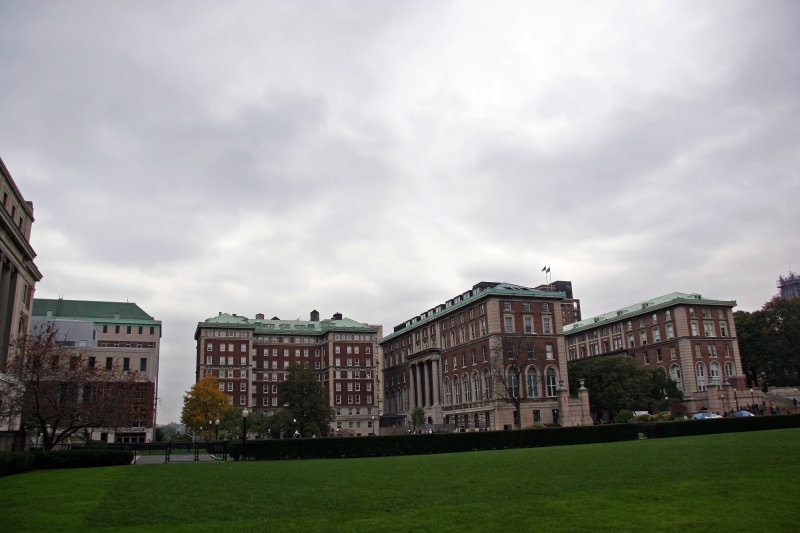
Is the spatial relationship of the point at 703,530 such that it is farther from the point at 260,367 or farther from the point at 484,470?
the point at 260,367

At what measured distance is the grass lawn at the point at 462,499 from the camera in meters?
13.0

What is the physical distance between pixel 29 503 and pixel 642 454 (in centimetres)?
2334

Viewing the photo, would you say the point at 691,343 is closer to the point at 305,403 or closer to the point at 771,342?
the point at 771,342

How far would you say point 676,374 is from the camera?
106 metres

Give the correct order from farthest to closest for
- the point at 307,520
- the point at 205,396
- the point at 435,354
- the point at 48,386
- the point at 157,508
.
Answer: the point at 435,354 < the point at 205,396 < the point at 48,386 < the point at 157,508 < the point at 307,520

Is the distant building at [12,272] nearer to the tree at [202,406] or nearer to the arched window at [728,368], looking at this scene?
the tree at [202,406]

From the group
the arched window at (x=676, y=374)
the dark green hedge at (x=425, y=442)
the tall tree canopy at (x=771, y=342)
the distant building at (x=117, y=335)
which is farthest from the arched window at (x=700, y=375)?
the distant building at (x=117, y=335)

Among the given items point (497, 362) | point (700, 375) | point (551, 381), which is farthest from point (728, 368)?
point (497, 362)

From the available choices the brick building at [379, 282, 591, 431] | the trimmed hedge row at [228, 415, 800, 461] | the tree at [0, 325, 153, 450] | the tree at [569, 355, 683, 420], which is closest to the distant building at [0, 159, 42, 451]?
the tree at [0, 325, 153, 450]

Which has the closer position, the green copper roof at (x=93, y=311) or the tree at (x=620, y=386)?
the tree at (x=620, y=386)

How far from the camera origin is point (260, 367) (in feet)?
456

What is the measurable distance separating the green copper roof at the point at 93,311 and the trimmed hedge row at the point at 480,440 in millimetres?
74890

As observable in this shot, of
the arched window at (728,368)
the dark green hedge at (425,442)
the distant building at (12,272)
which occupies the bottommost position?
the dark green hedge at (425,442)

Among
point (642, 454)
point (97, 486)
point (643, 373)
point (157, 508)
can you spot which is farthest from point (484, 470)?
point (643, 373)
